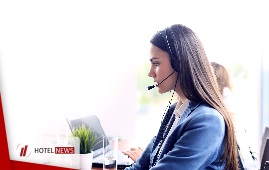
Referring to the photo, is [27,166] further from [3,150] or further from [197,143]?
[197,143]

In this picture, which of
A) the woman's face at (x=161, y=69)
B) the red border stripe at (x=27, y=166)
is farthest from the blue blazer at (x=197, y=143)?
the red border stripe at (x=27, y=166)

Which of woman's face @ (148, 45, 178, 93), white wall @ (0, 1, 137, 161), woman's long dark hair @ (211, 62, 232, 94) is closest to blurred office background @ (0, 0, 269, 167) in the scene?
white wall @ (0, 1, 137, 161)

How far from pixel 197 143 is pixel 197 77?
0.23 meters

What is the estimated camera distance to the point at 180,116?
141cm

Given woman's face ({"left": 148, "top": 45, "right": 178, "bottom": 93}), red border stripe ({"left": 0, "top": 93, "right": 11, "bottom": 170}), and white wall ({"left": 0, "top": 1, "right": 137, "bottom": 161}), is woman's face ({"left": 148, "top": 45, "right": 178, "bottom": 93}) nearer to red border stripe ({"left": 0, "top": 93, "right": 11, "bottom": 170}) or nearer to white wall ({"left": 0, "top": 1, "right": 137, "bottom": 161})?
red border stripe ({"left": 0, "top": 93, "right": 11, "bottom": 170})

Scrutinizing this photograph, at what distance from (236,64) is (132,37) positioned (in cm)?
96

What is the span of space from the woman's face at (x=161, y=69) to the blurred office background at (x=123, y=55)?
1.75 m

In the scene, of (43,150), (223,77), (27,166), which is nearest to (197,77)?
(27,166)

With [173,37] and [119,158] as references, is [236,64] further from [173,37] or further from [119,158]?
[173,37]

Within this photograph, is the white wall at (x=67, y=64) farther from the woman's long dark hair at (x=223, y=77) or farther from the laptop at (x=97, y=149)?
the woman's long dark hair at (x=223, y=77)

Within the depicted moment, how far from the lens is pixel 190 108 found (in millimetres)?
1350

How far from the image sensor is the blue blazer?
121 cm

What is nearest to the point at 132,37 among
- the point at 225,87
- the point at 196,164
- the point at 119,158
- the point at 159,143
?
the point at 225,87

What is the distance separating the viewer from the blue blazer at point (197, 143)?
3.95 feet
